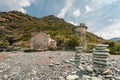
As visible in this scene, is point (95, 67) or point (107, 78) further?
point (95, 67)

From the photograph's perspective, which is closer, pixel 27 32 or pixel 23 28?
pixel 27 32

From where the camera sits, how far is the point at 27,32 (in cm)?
9431

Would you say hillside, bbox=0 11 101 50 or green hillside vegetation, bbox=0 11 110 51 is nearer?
green hillside vegetation, bbox=0 11 110 51

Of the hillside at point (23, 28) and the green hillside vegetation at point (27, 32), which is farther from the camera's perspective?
the hillside at point (23, 28)

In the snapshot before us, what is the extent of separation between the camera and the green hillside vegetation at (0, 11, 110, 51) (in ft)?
181

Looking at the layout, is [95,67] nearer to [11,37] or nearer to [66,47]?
[66,47]

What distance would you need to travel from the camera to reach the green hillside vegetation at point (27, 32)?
55075mm

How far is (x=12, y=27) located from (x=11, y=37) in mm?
34453

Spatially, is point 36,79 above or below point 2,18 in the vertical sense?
below

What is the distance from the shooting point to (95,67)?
13086 millimetres

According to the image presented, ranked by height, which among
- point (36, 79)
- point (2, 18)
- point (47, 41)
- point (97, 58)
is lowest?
point (36, 79)

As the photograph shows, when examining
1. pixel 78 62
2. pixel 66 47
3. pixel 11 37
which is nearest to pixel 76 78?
pixel 78 62

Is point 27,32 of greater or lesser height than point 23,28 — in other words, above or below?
below

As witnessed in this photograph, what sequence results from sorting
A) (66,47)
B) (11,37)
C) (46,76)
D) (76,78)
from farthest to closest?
(11,37) → (66,47) → (46,76) → (76,78)
